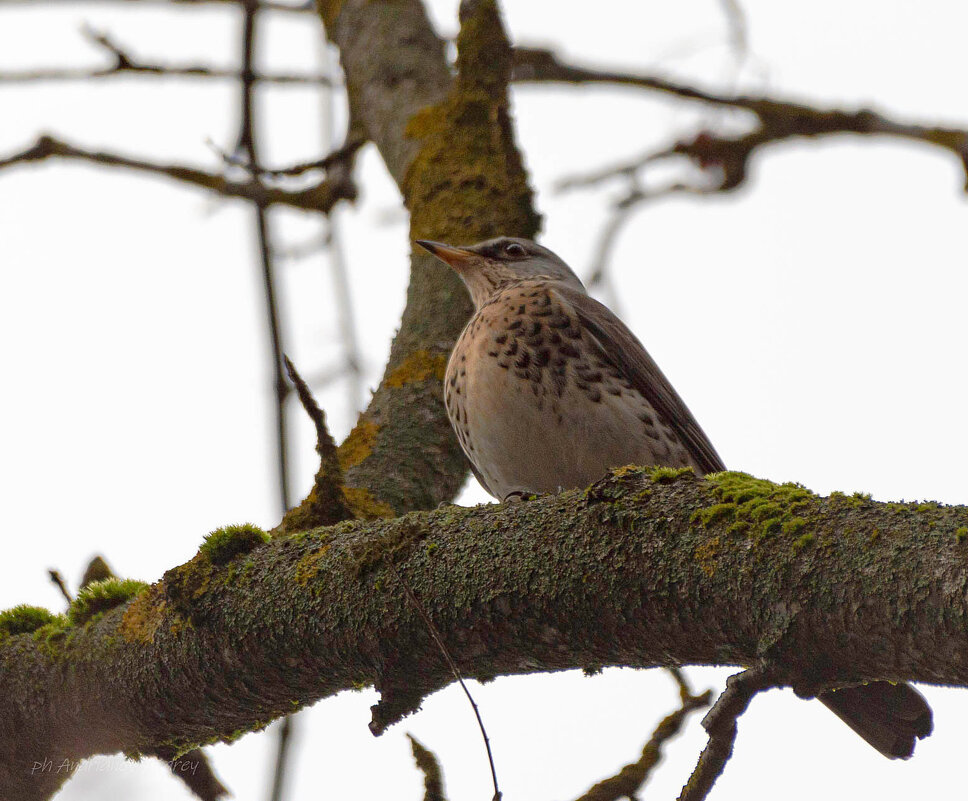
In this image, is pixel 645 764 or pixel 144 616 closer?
pixel 645 764

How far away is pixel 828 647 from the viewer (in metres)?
2.49

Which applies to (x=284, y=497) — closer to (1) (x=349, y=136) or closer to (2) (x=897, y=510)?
(1) (x=349, y=136)

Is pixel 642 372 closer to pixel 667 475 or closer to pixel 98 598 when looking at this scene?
pixel 667 475

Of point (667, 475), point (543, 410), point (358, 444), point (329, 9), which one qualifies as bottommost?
point (667, 475)

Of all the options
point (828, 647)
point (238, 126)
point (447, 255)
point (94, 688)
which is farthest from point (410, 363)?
point (828, 647)

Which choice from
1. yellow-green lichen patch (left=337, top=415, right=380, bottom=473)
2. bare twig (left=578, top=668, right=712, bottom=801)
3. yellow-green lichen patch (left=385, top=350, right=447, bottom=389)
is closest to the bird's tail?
bare twig (left=578, top=668, right=712, bottom=801)

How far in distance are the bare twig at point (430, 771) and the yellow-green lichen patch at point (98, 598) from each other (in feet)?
4.11

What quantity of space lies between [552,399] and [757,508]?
235 centimetres

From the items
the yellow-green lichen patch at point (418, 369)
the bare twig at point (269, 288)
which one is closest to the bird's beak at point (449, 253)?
the yellow-green lichen patch at point (418, 369)

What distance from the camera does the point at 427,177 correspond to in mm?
5750

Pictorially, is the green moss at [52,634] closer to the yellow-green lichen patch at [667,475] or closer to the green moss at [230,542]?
the green moss at [230,542]

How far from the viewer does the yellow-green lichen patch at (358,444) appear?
181 inches

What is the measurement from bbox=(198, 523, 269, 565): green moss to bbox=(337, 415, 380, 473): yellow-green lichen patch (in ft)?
3.41

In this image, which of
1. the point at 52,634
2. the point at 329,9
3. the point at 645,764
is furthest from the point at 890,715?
the point at 329,9
